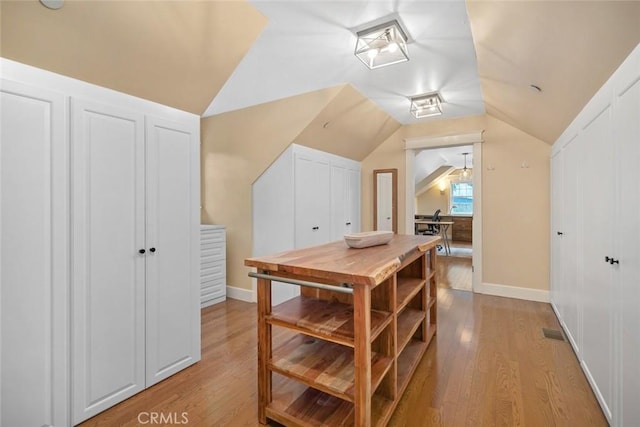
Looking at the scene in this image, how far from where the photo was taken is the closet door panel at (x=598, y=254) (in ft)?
5.29

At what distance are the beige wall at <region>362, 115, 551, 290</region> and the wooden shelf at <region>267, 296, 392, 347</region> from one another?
3217 millimetres

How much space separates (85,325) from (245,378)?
1.10 m

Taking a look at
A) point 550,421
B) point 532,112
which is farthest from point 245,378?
point 532,112

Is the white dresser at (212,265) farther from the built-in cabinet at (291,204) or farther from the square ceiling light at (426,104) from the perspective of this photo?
the square ceiling light at (426,104)

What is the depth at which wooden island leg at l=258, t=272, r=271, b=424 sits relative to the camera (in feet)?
5.39

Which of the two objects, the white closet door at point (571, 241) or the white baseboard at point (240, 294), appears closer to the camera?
the white closet door at point (571, 241)

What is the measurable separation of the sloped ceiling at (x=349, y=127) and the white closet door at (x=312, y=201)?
28 cm

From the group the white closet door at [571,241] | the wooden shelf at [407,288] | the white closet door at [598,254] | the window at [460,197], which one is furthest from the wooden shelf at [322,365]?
the window at [460,197]

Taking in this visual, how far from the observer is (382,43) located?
2141 mm

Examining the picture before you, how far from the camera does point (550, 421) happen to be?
167cm

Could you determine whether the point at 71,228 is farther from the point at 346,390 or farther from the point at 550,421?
the point at 550,421

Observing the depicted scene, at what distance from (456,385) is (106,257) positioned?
2.50 m

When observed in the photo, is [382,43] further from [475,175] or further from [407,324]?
[475,175]

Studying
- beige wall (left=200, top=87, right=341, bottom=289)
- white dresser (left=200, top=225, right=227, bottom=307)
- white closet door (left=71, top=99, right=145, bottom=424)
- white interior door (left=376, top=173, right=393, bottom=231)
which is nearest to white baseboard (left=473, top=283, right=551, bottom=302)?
white interior door (left=376, top=173, right=393, bottom=231)
